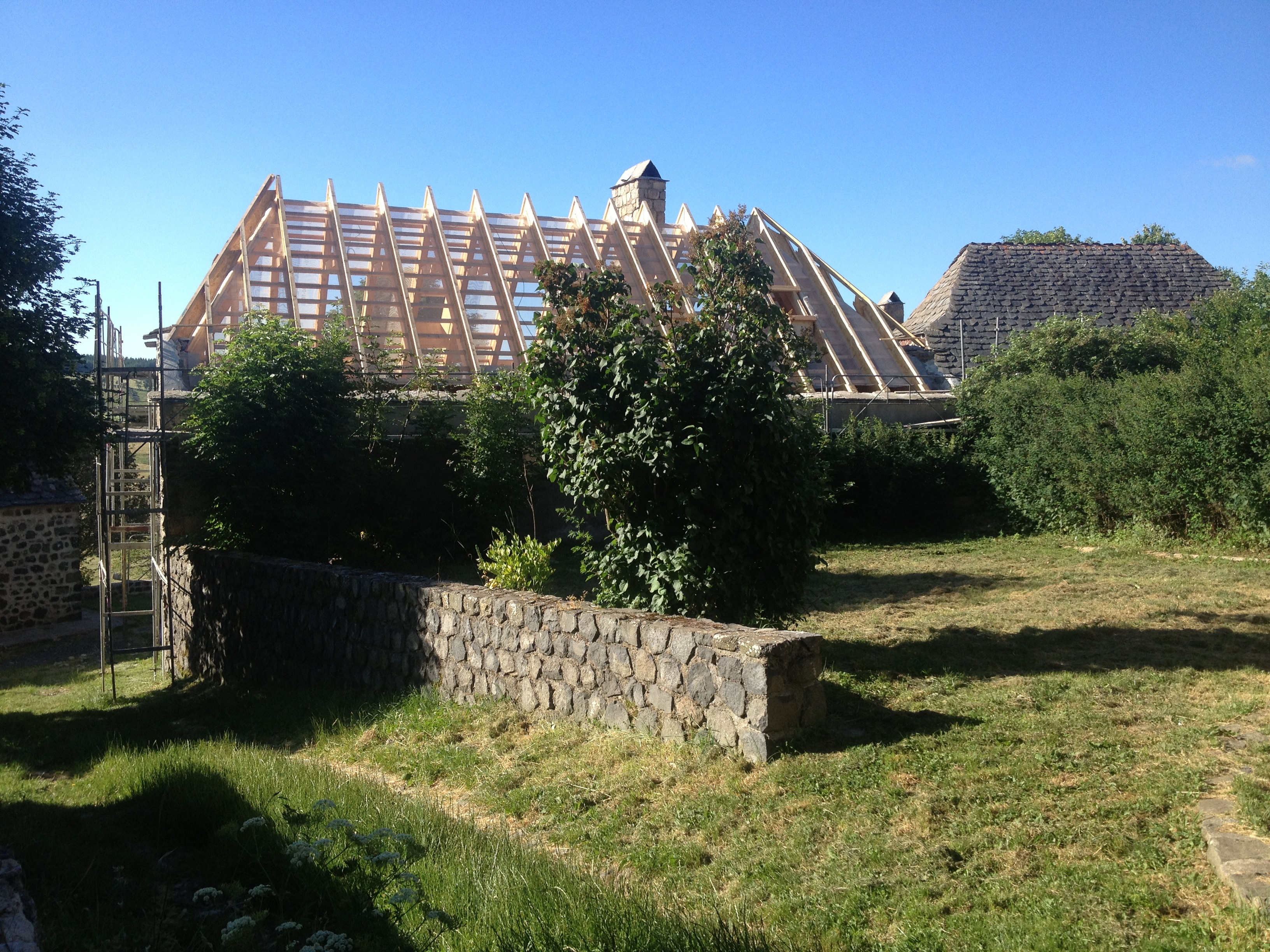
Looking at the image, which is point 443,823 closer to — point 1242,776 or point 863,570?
point 1242,776

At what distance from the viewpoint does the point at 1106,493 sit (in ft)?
45.1

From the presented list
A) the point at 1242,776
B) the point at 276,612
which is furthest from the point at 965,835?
the point at 276,612

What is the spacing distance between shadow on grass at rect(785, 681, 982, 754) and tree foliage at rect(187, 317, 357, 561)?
743 cm

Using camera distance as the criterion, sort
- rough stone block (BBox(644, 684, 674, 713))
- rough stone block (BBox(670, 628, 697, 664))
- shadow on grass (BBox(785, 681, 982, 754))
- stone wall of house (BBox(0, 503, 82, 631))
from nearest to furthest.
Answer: shadow on grass (BBox(785, 681, 982, 754)), rough stone block (BBox(670, 628, 697, 664)), rough stone block (BBox(644, 684, 674, 713)), stone wall of house (BBox(0, 503, 82, 631))

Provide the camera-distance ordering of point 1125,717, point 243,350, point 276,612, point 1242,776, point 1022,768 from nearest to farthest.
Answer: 1. point 1242,776
2. point 1022,768
3. point 1125,717
4. point 276,612
5. point 243,350

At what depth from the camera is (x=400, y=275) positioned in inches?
721

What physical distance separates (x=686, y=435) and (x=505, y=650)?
6.81 ft

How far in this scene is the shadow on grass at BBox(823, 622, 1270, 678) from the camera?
22.2 ft

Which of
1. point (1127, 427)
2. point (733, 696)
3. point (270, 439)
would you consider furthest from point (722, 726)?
point (1127, 427)

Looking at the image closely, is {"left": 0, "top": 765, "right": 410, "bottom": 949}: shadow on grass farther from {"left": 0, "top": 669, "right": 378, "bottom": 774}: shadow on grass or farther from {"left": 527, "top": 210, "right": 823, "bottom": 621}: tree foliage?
{"left": 527, "top": 210, "right": 823, "bottom": 621}: tree foliage

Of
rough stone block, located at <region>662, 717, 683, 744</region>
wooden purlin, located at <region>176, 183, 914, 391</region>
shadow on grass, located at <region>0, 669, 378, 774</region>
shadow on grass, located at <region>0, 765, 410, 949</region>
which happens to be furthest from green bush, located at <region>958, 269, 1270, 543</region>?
shadow on grass, located at <region>0, 765, 410, 949</region>

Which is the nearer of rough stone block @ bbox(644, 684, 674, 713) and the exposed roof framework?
rough stone block @ bbox(644, 684, 674, 713)

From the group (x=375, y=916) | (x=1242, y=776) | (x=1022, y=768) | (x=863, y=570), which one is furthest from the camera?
(x=863, y=570)

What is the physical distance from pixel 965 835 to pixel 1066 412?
11.9 metres
